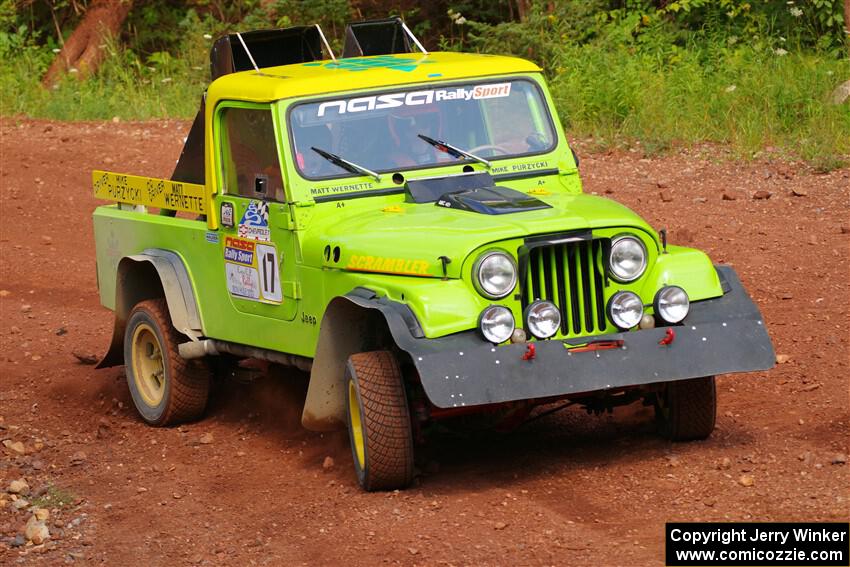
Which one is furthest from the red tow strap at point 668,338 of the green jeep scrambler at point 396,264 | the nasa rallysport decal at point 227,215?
the nasa rallysport decal at point 227,215

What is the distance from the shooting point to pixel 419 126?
23.3ft

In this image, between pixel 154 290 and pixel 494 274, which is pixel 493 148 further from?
pixel 154 290

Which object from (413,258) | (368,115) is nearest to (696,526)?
(413,258)

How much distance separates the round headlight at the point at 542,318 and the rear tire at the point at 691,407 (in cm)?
81

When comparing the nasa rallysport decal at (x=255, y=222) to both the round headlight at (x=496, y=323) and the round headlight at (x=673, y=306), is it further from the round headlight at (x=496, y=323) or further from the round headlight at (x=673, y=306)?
the round headlight at (x=673, y=306)

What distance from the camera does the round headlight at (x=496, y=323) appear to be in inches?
227

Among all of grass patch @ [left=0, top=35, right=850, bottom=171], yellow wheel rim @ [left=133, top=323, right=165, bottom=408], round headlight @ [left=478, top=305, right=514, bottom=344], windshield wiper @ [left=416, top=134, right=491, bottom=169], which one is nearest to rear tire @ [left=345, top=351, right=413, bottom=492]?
round headlight @ [left=478, top=305, right=514, bottom=344]

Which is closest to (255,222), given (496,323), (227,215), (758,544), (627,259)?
(227,215)

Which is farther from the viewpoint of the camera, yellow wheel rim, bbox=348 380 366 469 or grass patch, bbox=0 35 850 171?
grass patch, bbox=0 35 850 171

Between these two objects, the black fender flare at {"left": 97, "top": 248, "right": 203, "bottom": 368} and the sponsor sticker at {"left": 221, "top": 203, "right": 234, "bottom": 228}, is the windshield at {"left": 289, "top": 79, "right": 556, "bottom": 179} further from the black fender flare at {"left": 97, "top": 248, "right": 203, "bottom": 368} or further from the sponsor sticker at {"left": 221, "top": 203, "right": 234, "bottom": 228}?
the black fender flare at {"left": 97, "top": 248, "right": 203, "bottom": 368}

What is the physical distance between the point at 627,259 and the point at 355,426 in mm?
1364

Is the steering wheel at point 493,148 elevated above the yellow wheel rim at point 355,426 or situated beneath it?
elevated above

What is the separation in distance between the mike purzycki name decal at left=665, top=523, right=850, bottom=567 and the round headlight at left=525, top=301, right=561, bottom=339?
38.2 inches

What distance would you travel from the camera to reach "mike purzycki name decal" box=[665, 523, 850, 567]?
4.93m
